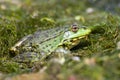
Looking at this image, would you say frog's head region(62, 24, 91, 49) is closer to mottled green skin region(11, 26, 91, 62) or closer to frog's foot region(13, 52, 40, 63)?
mottled green skin region(11, 26, 91, 62)

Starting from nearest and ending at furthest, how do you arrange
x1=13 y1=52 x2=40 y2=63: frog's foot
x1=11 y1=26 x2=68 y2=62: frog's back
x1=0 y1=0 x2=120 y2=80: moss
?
x1=0 y1=0 x2=120 y2=80: moss, x1=13 y1=52 x2=40 y2=63: frog's foot, x1=11 y1=26 x2=68 y2=62: frog's back

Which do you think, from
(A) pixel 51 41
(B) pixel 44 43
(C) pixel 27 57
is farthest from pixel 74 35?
(C) pixel 27 57

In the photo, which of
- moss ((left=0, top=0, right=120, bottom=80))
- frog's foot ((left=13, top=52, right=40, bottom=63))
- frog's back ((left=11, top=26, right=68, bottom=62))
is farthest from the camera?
frog's back ((left=11, top=26, right=68, bottom=62))

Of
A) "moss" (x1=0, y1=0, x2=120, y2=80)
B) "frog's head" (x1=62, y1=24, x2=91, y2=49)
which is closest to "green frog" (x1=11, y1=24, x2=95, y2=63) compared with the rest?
"frog's head" (x1=62, y1=24, x2=91, y2=49)

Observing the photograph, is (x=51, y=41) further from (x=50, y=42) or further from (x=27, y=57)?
(x=27, y=57)

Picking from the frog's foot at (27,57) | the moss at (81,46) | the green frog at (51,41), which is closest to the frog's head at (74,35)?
the green frog at (51,41)

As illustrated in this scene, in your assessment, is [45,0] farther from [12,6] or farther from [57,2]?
[12,6]

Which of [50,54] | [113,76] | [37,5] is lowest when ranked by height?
[113,76]

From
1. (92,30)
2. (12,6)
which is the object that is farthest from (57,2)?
(92,30)

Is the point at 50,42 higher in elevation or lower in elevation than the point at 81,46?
higher
